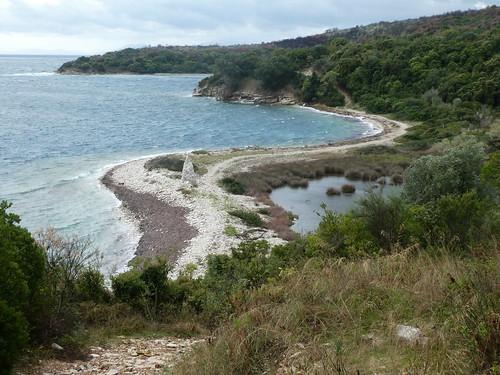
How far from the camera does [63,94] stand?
111125mm

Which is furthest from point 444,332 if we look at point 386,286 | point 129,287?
point 129,287

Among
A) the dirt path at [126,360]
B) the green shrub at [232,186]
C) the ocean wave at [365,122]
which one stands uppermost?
the dirt path at [126,360]

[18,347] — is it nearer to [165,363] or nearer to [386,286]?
[165,363]

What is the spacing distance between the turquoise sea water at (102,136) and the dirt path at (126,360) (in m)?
14.7

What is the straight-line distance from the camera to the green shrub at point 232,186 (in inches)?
1442

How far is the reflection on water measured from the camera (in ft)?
102

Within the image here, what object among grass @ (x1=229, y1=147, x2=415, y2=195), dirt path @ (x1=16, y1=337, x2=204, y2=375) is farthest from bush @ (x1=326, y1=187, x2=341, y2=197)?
dirt path @ (x1=16, y1=337, x2=204, y2=375)

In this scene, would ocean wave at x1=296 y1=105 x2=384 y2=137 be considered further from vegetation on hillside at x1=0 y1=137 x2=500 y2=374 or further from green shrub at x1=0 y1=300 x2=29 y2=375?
green shrub at x1=0 y1=300 x2=29 y2=375

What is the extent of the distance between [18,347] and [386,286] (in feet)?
16.9

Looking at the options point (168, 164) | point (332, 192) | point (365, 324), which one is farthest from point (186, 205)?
point (365, 324)

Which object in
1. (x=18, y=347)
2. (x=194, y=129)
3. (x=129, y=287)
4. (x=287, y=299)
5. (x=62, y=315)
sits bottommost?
(x=194, y=129)

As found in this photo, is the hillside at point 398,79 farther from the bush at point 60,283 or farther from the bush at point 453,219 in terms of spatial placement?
the bush at point 60,283

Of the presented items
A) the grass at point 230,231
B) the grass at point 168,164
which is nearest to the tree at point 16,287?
the grass at point 230,231

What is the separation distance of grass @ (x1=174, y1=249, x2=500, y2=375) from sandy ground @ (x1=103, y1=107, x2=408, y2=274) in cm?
1472
